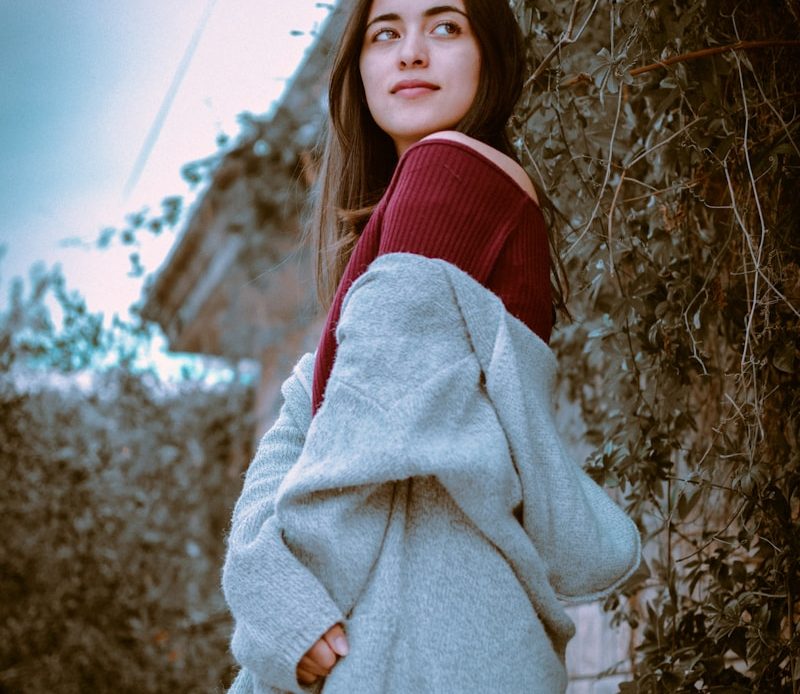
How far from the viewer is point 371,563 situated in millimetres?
1259

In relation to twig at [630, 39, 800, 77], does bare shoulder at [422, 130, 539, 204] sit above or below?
below

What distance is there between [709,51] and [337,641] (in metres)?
1.12

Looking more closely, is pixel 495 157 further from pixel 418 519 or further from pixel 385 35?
pixel 418 519

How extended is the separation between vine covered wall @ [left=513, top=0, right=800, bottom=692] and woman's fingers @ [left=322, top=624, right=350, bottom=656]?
30.7 inches

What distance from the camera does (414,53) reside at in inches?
63.8

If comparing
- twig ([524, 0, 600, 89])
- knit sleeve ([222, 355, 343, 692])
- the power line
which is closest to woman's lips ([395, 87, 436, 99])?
twig ([524, 0, 600, 89])

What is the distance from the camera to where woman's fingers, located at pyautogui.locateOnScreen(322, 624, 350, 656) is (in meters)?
1.22

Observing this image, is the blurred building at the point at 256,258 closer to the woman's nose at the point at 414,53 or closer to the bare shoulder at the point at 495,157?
the woman's nose at the point at 414,53

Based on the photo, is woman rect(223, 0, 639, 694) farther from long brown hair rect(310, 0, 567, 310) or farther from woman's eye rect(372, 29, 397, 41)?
woman's eye rect(372, 29, 397, 41)

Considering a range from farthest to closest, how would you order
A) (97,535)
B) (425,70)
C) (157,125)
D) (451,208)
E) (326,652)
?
(157,125)
(97,535)
(425,70)
(451,208)
(326,652)

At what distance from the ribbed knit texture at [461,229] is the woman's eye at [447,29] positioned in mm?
279

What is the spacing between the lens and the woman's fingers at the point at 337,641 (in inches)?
48.2

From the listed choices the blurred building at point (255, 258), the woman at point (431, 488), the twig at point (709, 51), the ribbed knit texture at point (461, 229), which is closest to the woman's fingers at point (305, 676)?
the woman at point (431, 488)

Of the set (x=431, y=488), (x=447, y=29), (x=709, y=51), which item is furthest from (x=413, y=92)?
(x=431, y=488)
